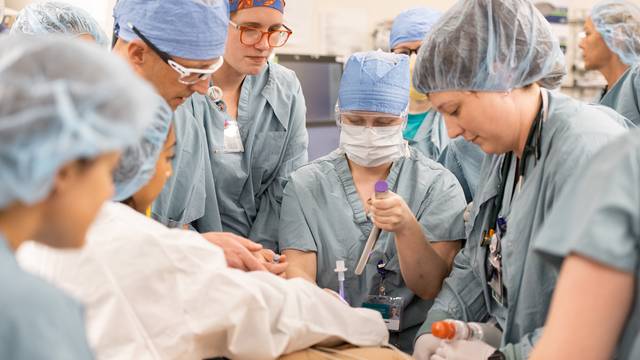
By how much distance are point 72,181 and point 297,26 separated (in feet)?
12.5

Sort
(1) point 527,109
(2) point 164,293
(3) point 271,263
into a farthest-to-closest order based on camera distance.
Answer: (3) point 271,263 < (1) point 527,109 < (2) point 164,293

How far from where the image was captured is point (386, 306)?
199cm

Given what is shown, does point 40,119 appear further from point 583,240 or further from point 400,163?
point 400,163

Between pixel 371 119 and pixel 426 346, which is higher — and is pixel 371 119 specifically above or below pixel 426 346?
above

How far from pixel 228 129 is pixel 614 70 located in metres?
1.89

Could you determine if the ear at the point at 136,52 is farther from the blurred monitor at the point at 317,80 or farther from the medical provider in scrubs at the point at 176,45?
the blurred monitor at the point at 317,80

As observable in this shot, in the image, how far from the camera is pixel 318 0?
4.62 meters

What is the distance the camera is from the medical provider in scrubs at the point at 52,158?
32.0 inches

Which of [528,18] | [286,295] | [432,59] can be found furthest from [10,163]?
[528,18]

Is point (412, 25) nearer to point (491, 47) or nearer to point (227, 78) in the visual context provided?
point (227, 78)

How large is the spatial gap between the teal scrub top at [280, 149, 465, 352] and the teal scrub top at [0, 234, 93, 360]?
1.24 metres

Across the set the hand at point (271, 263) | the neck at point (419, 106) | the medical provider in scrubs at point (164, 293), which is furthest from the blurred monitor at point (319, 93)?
the medical provider in scrubs at point (164, 293)

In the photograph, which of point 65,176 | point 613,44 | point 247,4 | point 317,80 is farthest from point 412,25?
point 65,176

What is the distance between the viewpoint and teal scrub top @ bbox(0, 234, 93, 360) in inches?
31.4
